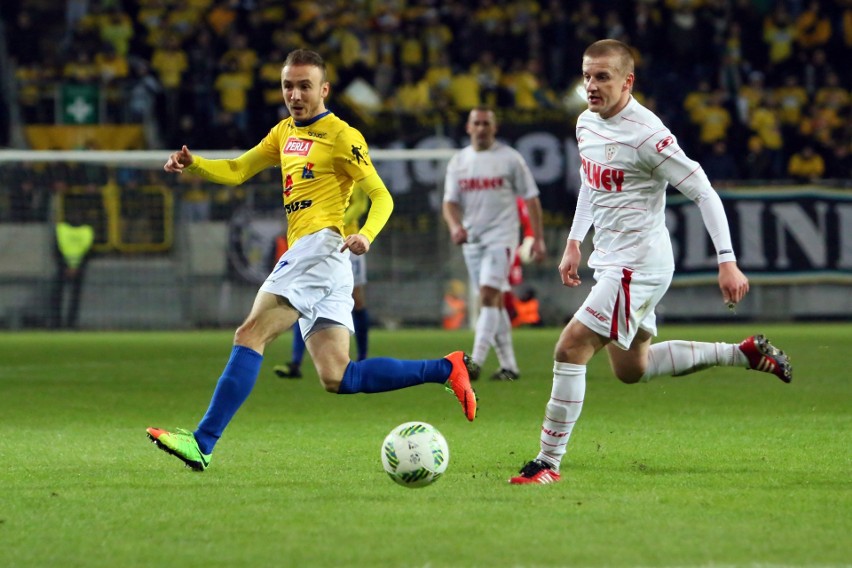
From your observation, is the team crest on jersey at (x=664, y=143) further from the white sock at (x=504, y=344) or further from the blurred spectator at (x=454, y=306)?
the blurred spectator at (x=454, y=306)

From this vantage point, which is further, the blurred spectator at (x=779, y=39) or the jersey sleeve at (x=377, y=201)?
the blurred spectator at (x=779, y=39)

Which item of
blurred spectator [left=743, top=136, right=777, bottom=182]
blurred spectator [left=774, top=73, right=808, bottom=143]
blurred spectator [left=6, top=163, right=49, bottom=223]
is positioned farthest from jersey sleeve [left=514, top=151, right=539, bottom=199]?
blurred spectator [left=774, top=73, right=808, bottom=143]

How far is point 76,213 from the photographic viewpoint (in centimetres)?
1892

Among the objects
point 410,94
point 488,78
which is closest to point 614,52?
point 410,94

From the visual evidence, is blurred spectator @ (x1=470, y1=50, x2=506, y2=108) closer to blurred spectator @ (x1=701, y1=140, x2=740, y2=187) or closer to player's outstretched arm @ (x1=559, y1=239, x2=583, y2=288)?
blurred spectator @ (x1=701, y1=140, x2=740, y2=187)

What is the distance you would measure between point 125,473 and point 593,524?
8.01ft

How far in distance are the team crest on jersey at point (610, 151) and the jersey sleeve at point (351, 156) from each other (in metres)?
1.18

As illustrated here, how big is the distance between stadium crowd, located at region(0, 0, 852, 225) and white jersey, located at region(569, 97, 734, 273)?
13343 millimetres

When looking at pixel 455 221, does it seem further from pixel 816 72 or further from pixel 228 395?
pixel 816 72

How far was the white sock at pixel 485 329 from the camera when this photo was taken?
38.2 ft

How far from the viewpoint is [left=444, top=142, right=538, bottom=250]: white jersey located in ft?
38.7

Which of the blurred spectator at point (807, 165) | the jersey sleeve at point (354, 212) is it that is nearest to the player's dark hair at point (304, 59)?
the jersey sleeve at point (354, 212)

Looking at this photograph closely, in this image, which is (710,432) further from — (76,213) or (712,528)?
(76,213)

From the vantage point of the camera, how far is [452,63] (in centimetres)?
2323
